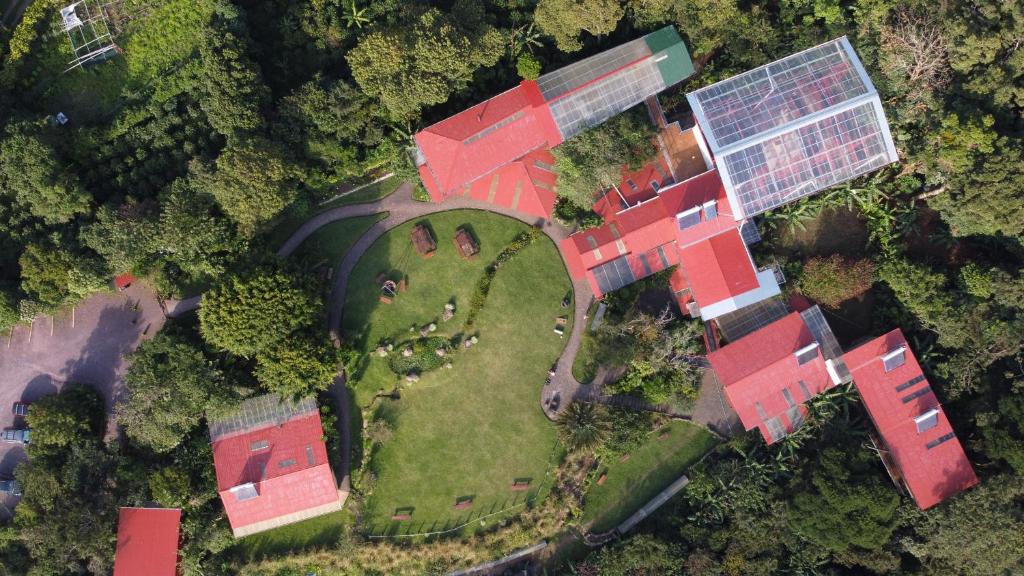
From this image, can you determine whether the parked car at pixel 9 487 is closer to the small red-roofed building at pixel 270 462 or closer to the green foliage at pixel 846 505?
the small red-roofed building at pixel 270 462

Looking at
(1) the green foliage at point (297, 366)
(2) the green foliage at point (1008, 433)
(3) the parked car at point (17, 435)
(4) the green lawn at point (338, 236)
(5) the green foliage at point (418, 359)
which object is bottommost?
(2) the green foliage at point (1008, 433)

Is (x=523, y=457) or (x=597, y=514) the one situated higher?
(x=523, y=457)

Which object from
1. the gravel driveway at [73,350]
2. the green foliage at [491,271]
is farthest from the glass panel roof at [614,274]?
the gravel driveway at [73,350]

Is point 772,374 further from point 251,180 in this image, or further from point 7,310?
point 7,310

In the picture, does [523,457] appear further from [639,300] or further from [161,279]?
[161,279]

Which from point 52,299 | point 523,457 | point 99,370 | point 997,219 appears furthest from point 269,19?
point 997,219

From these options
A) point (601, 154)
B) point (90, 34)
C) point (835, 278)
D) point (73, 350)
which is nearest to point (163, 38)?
point (90, 34)
